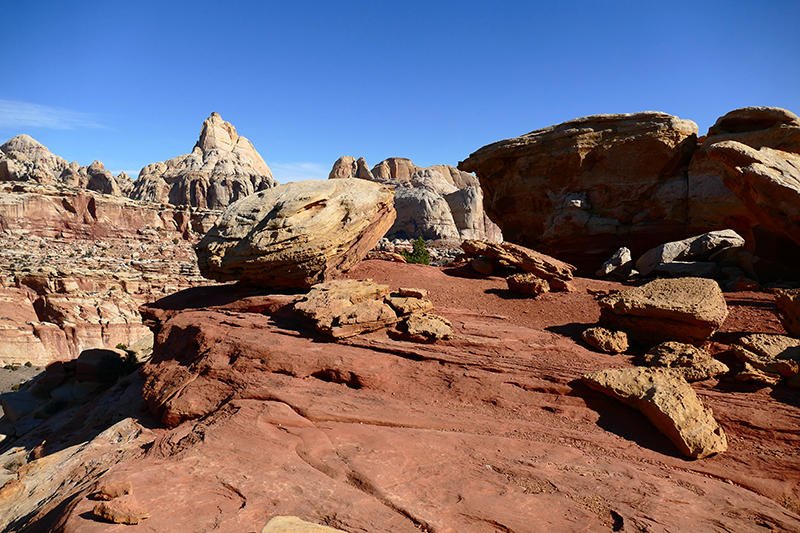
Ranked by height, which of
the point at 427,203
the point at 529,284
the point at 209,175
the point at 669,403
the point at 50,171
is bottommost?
the point at 669,403

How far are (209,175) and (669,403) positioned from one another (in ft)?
348

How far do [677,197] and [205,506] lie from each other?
1983 cm

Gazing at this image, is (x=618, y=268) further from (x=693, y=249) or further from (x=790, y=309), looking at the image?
(x=790, y=309)

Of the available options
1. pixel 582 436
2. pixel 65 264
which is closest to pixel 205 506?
pixel 582 436

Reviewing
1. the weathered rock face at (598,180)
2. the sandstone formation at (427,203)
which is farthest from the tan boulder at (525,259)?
the sandstone formation at (427,203)

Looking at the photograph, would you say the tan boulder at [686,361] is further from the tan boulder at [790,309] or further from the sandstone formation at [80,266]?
the sandstone formation at [80,266]

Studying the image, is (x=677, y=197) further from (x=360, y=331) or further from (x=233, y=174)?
(x=233, y=174)

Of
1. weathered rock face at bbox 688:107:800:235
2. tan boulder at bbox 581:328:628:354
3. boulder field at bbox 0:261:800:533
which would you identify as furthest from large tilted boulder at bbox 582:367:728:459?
weathered rock face at bbox 688:107:800:235

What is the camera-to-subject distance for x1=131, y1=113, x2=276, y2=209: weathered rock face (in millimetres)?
93500

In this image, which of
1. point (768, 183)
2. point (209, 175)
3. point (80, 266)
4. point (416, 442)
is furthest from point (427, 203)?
point (416, 442)

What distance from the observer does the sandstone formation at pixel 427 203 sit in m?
68.1

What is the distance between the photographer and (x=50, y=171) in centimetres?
7481

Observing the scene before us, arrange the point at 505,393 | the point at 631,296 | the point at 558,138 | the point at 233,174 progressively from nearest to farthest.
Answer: the point at 505,393, the point at 631,296, the point at 558,138, the point at 233,174

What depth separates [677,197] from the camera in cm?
1755
